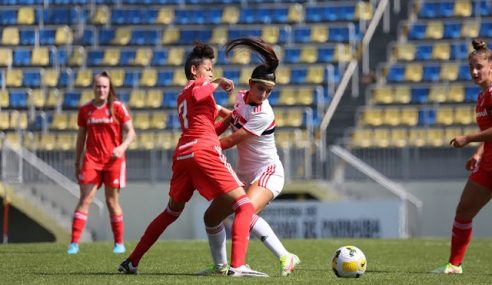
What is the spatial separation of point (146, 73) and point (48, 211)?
645 centimetres

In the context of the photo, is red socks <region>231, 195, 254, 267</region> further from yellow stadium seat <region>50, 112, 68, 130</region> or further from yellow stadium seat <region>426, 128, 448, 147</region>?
yellow stadium seat <region>50, 112, 68, 130</region>

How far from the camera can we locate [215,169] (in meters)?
9.03

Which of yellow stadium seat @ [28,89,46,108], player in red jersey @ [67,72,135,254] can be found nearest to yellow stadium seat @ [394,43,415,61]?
yellow stadium seat @ [28,89,46,108]

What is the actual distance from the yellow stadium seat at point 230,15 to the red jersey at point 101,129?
1503 cm

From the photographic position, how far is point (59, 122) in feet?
86.2

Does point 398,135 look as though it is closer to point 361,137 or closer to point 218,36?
point 361,137

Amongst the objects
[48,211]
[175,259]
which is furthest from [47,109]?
[175,259]

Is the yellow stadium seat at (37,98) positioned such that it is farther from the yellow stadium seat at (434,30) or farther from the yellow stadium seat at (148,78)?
the yellow stadium seat at (434,30)

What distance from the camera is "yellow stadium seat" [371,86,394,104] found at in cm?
2612

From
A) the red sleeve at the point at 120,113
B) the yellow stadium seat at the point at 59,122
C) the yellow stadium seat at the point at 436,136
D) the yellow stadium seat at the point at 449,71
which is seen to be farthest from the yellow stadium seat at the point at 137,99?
the red sleeve at the point at 120,113

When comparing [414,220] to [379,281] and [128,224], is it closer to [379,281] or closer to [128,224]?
[128,224]

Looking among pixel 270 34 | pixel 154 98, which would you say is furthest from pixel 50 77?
pixel 270 34

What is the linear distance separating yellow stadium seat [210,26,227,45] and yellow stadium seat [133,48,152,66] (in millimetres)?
1632

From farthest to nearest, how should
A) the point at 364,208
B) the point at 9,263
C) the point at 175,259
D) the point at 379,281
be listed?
the point at 364,208 < the point at 175,259 < the point at 9,263 < the point at 379,281
